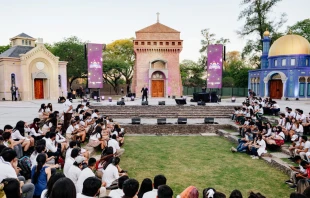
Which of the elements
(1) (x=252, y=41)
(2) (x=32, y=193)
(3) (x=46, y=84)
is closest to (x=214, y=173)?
(2) (x=32, y=193)

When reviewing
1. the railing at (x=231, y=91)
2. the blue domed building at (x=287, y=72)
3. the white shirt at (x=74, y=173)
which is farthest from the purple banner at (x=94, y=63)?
the railing at (x=231, y=91)

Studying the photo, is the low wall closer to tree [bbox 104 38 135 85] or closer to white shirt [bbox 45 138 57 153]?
white shirt [bbox 45 138 57 153]

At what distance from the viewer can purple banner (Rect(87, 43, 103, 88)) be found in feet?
76.4

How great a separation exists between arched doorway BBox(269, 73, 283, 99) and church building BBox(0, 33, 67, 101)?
86.3 ft

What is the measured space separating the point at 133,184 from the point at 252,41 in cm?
4092

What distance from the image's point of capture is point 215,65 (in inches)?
958

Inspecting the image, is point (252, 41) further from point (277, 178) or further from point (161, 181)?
point (161, 181)

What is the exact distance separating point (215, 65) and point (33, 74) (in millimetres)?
20268

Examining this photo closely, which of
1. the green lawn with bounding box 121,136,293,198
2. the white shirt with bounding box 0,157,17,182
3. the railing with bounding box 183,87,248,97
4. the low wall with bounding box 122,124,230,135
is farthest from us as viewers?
the railing with bounding box 183,87,248,97

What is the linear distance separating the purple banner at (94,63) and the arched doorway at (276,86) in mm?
21787

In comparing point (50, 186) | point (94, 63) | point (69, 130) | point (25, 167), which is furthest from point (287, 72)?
point (50, 186)

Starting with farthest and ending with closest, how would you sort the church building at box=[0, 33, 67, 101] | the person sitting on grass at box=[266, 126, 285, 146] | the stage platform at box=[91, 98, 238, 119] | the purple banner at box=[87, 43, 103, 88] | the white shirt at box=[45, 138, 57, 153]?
the church building at box=[0, 33, 67, 101], the purple banner at box=[87, 43, 103, 88], the stage platform at box=[91, 98, 238, 119], the person sitting on grass at box=[266, 126, 285, 146], the white shirt at box=[45, 138, 57, 153]

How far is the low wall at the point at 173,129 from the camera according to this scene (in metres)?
15.6

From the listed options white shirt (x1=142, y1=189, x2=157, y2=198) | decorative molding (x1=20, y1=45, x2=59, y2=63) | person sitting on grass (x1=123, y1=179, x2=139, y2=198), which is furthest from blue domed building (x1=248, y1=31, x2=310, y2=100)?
person sitting on grass (x1=123, y1=179, x2=139, y2=198)
